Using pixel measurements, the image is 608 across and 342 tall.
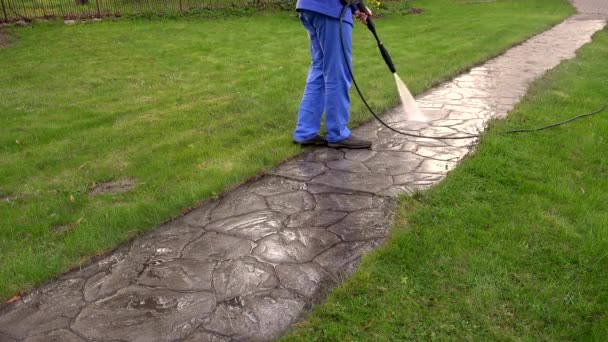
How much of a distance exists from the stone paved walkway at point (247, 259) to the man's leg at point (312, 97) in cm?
23

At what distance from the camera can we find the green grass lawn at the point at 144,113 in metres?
3.56

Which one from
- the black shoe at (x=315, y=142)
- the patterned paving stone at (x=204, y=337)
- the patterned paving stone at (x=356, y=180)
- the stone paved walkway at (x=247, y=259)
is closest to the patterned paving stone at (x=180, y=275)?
the stone paved walkway at (x=247, y=259)

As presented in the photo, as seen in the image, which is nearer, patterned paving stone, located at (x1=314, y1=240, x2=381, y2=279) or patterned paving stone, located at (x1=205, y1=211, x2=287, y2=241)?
patterned paving stone, located at (x1=314, y1=240, x2=381, y2=279)

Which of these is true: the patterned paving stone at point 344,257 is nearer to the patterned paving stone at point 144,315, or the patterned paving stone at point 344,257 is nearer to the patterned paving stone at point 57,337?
the patterned paving stone at point 144,315

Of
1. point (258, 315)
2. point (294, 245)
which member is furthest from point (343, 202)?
point (258, 315)

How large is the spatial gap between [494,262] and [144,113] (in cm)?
448

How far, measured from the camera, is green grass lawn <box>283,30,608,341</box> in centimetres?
243

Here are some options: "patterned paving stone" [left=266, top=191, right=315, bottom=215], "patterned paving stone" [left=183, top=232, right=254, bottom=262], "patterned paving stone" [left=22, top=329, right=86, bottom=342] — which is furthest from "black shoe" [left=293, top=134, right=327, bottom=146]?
"patterned paving stone" [left=22, top=329, right=86, bottom=342]

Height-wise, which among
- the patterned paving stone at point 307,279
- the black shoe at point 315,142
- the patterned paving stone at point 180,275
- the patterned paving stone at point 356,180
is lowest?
the patterned paving stone at point 307,279

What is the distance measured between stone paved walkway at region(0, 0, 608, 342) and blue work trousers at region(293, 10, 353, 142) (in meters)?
0.24

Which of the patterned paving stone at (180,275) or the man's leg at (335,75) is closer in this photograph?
the patterned paving stone at (180,275)

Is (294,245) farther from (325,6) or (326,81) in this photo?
(325,6)

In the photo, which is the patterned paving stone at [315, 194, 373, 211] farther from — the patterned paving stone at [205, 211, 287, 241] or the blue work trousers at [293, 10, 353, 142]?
the blue work trousers at [293, 10, 353, 142]

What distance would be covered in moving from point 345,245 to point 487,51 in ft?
23.8
